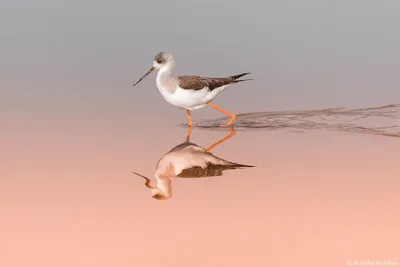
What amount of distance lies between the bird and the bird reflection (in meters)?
0.88

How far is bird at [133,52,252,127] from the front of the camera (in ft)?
32.8

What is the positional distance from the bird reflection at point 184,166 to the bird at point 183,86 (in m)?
0.88

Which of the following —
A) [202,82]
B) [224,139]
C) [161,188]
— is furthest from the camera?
[202,82]

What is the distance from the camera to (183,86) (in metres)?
9.98

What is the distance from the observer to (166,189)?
802cm

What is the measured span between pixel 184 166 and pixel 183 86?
171cm

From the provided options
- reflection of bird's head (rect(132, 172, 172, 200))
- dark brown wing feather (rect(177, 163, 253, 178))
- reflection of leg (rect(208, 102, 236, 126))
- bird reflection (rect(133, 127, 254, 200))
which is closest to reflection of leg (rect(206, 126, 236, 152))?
bird reflection (rect(133, 127, 254, 200))

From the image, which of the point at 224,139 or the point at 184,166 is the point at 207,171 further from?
the point at 224,139

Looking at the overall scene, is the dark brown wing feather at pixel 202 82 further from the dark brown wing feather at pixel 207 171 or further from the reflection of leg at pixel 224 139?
the dark brown wing feather at pixel 207 171

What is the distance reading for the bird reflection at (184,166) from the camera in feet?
26.5

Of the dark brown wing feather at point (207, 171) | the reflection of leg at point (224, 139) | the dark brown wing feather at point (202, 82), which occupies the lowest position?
the dark brown wing feather at point (207, 171)

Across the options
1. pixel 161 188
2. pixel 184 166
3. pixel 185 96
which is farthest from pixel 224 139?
pixel 161 188

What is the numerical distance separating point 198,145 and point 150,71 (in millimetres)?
1465

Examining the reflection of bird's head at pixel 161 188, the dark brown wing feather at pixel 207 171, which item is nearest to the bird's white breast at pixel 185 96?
the dark brown wing feather at pixel 207 171
